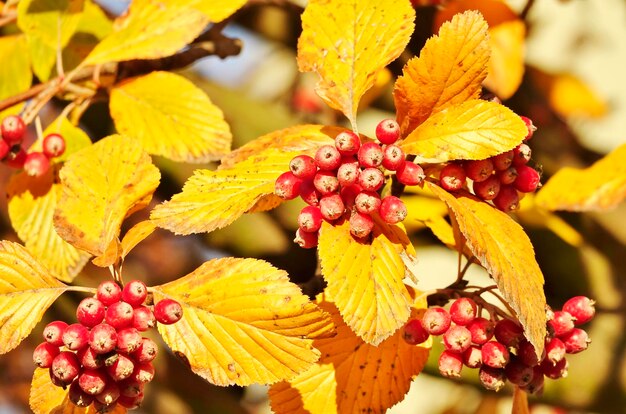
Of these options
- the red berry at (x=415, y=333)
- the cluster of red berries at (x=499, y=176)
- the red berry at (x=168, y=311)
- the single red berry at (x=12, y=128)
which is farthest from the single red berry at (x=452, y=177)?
the single red berry at (x=12, y=128)

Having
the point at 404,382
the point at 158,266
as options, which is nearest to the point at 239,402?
the point at 404,382

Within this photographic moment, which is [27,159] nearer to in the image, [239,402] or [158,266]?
[239,402]

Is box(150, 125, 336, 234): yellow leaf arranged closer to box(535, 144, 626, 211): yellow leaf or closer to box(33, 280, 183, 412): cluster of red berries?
box(33, 280, 183, 412): cluster of red berries

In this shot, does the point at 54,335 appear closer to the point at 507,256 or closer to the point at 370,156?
the point at 370,156

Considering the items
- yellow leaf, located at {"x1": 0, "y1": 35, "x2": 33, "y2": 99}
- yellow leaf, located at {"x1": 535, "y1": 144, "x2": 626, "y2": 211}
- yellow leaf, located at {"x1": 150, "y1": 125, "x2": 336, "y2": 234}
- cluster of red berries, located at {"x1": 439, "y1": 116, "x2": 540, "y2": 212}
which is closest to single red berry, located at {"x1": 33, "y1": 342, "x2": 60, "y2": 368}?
yellow leaf, located at {"x1": 150, "y1": 125, "x2": 336, "y2": 234}

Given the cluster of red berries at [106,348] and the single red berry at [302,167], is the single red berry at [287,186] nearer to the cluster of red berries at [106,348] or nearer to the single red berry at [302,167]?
the single red berry at [302,167]

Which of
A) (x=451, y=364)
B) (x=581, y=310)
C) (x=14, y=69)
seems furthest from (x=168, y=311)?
(x=14, y=69)

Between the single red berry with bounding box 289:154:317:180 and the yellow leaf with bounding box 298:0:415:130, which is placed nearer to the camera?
the single red berry with bounding box 289:154:317:180
